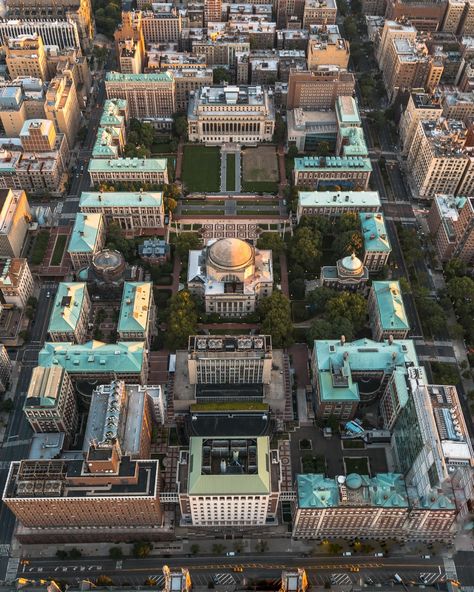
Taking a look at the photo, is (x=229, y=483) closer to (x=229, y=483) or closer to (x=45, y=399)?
(x=229, y=483)

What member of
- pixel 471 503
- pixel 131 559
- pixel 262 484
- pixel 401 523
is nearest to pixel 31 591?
pixel 131 559

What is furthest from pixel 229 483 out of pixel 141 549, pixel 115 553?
pixel 115 553

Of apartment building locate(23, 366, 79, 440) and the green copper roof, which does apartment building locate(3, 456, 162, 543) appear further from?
apartment building locate(23, 366, 79, 440)

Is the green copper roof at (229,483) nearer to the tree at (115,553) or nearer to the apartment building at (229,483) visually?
the apartment building at (229,483)

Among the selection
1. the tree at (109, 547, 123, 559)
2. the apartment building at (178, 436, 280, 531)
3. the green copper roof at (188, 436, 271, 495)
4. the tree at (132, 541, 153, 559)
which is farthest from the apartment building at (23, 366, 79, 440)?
the green copper roof at (188, 436, 271, 495)

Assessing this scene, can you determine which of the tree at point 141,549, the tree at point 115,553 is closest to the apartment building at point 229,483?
the tree at point 141,549

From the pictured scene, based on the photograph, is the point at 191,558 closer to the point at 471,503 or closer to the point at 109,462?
the point at 109,462

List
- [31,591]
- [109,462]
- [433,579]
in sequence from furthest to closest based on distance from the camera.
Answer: [433,579] < [109,462] < [31,591]
